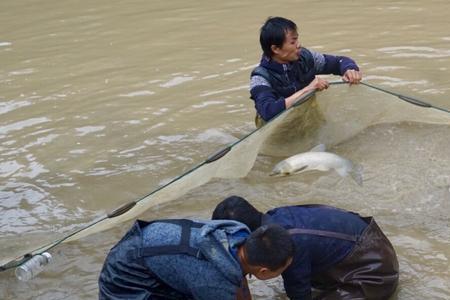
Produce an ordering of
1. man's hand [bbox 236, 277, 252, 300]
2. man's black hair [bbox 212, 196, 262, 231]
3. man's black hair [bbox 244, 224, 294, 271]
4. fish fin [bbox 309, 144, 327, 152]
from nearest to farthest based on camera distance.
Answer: man's black hair [bbox 244, 224, 294, 271], man's hand [bbox 236, 277, 252, 300], man's black hair [bbox 212, 196, 262, 231], fish fin [bbox 309, 144, 327, 152]

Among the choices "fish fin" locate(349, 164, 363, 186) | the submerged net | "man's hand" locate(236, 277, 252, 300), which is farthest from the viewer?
"fish fin" locate(349, 164, 363, 186)

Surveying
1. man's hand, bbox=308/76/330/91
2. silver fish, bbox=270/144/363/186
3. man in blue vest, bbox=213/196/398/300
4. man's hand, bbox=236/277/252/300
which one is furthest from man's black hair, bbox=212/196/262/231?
man's hand, bbox=308/76/330/91

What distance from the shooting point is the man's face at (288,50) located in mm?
5121

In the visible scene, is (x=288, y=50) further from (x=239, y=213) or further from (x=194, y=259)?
(x=194, y=259)

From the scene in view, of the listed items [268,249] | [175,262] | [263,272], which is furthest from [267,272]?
[175,262]

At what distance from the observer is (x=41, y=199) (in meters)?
5.57

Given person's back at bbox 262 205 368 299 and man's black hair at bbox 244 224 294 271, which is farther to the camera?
person's back at bbox 262 205 368 299

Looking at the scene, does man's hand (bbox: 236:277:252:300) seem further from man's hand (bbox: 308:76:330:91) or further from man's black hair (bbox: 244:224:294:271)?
man's hand (bbox: 308:76:330:91)

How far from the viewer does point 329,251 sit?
143 inches

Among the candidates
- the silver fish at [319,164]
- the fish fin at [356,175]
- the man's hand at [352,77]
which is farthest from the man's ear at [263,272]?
the man's hand at [352,77]

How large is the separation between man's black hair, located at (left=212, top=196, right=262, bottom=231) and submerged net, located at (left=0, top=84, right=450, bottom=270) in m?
1.00

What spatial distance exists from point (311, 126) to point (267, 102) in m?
0.48

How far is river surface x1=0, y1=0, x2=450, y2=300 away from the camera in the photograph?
4.76 metres

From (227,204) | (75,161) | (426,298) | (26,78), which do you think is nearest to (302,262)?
(227,204)
